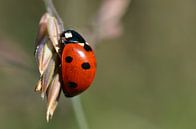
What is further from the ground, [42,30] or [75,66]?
[42,30]

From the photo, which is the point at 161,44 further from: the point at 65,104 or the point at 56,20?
the point at 56,20

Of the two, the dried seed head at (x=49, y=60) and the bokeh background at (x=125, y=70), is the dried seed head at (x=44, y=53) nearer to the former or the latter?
the dried seed head at (x=49, y=60)

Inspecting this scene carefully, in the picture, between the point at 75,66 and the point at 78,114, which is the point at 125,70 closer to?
the point at 78,114

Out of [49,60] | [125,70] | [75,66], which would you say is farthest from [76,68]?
[125,70]

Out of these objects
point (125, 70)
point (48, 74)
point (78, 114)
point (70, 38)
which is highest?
point (125, 70)

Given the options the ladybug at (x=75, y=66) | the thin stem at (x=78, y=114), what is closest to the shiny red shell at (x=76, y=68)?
the ladybug at (x=75, y=66)

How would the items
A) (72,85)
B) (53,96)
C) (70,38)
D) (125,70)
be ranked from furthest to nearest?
(125,70) → (70,38) → (72,85) → (53,96)

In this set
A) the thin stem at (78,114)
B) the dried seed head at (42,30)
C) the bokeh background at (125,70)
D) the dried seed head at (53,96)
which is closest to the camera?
the dried seed head at (53,96)

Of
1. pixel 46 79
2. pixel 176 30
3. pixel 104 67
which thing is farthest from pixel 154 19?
pixel 46 79
